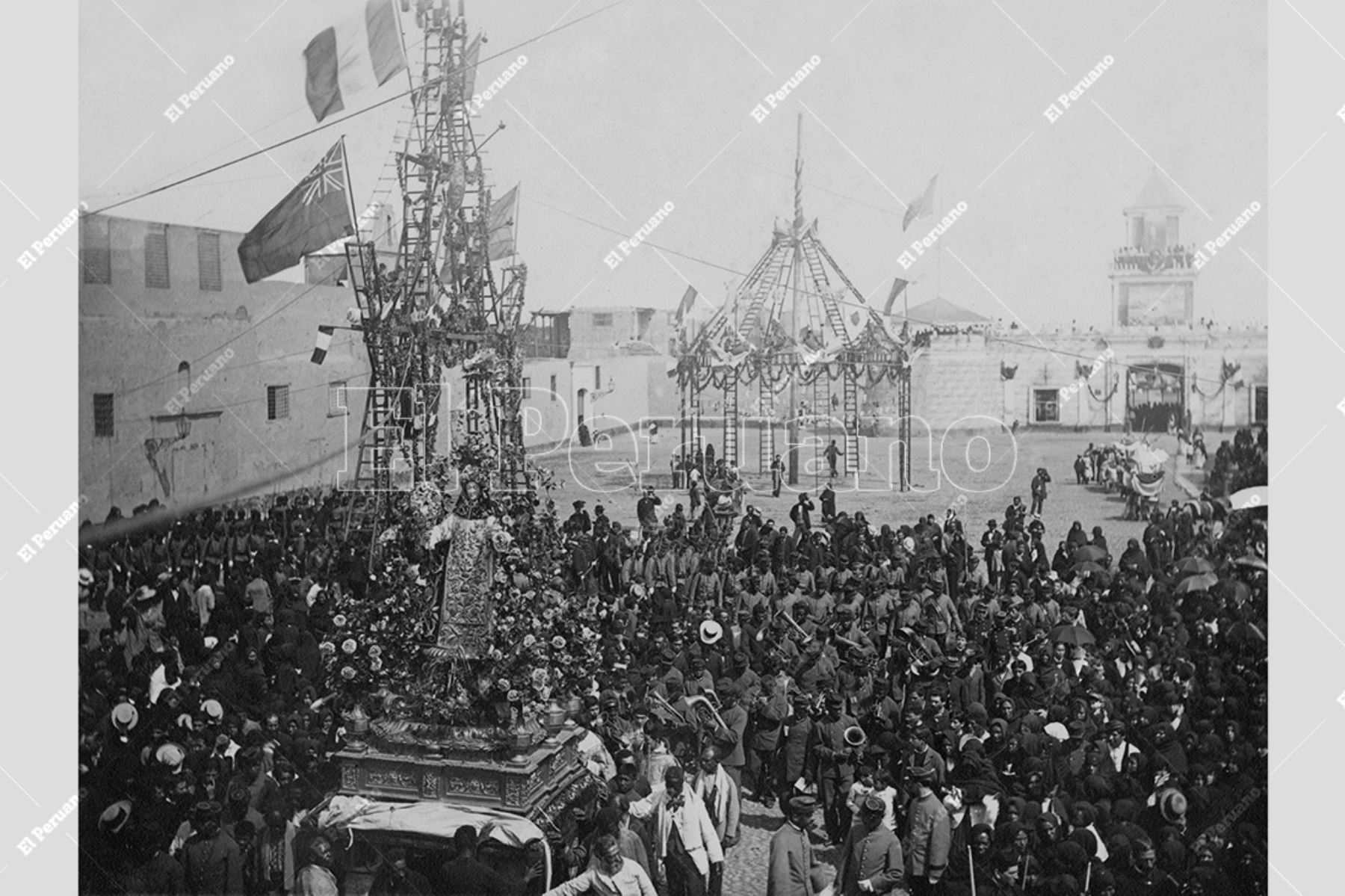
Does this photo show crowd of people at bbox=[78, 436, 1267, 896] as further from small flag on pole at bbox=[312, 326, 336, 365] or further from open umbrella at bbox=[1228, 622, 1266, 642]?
small flag on pole at bbox=[312, 326, 336, 365]

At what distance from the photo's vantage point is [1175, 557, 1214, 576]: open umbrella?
9.49 metres

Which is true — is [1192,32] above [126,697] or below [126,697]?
above

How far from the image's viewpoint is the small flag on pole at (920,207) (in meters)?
9.74

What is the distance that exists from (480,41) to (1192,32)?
4.71 metres

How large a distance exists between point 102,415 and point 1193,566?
754 centimetres

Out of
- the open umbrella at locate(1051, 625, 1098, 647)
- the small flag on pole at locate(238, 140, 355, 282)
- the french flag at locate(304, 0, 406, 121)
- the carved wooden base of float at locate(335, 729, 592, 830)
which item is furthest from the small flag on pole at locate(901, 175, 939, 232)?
the carved wooden base of float at locate(335, 729, 592, 830)

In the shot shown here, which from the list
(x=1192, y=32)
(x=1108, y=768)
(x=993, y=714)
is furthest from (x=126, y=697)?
(x=1192, y=32)

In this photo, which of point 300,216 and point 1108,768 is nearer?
point 1108,768

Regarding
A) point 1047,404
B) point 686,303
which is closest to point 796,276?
point 686,303

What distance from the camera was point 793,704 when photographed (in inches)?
368

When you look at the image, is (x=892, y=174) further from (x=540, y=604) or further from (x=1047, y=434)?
(x=540, y=604)

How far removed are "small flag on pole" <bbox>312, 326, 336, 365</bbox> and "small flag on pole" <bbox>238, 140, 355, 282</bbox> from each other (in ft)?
1.89

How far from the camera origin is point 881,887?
7.91 m

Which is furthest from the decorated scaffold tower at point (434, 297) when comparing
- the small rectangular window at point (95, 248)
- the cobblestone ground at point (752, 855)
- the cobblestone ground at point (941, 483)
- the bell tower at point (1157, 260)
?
the bell tower at point (1157, 260)
